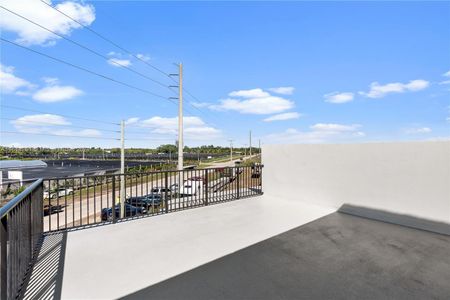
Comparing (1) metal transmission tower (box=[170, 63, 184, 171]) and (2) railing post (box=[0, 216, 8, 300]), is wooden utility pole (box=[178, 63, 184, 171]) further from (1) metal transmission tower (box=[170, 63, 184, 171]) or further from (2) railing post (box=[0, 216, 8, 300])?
(2) railing post (box=[0, 216, 8, 300])

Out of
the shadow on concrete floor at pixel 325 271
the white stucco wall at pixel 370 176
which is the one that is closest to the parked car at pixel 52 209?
the shadow on concrete floor at pixel 325 271

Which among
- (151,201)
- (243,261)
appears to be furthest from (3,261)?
(151,201)

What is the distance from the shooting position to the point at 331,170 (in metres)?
4.55

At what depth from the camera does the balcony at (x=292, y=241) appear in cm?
188

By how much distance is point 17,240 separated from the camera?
1.80 metres

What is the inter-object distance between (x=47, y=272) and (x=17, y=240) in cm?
51

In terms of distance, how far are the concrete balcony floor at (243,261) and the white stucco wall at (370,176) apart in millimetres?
454

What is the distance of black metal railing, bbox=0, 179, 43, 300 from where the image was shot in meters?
1.33

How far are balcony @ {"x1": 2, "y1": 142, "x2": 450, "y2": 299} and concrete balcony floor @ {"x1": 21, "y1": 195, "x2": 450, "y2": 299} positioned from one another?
0.04ft

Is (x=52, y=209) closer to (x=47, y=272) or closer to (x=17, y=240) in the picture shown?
(x=47, y=272)

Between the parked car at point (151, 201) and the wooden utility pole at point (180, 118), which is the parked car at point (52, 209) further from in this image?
the wooden utility pole at point (180, 118)

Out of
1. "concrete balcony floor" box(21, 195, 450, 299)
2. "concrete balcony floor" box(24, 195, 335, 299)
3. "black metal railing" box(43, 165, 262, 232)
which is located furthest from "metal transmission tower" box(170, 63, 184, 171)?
"concrete balcony floor" box(21, 195, 450, 299)

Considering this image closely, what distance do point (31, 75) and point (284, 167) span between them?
84.2 ft


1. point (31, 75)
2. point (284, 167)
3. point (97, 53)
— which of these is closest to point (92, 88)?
point (31, 75)
